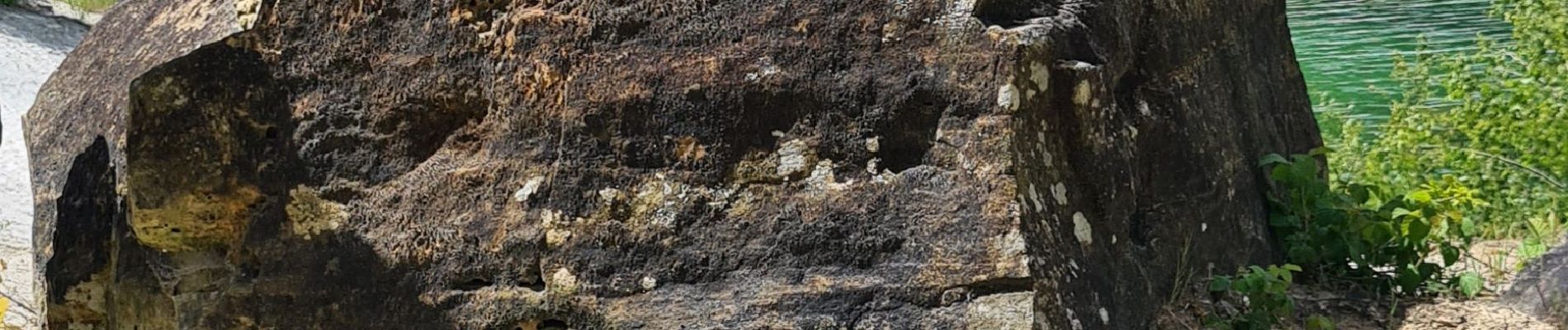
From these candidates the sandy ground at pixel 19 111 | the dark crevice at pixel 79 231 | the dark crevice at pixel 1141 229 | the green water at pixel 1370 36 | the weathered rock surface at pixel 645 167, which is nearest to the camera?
the weathered rock surface at pixel 645 167

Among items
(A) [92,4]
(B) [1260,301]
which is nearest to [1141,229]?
(B) [1260,301]

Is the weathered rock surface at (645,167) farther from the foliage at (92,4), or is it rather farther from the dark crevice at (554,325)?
the foliage at (92,4)

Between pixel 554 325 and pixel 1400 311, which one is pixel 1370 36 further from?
pixel 554 325

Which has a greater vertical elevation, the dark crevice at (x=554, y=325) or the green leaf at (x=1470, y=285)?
the dark crevice at (x=554, y=325)

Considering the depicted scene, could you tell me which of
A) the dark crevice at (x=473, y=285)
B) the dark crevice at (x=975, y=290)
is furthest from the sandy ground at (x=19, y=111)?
the dark crevice at (x=975, y=290)

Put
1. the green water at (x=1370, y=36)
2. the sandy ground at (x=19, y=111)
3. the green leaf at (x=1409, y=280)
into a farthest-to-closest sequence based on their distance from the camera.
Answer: the green water at (x=1370, y=36)
the sandy ground at (x=19, y=111)
the green leaf at (x=1409, y=280)

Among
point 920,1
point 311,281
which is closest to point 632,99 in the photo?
point 920,1

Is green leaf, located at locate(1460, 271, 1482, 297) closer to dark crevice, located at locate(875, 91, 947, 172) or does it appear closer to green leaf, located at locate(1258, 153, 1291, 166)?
green leaf, located at locate(1258, 153, 1291, 166)
